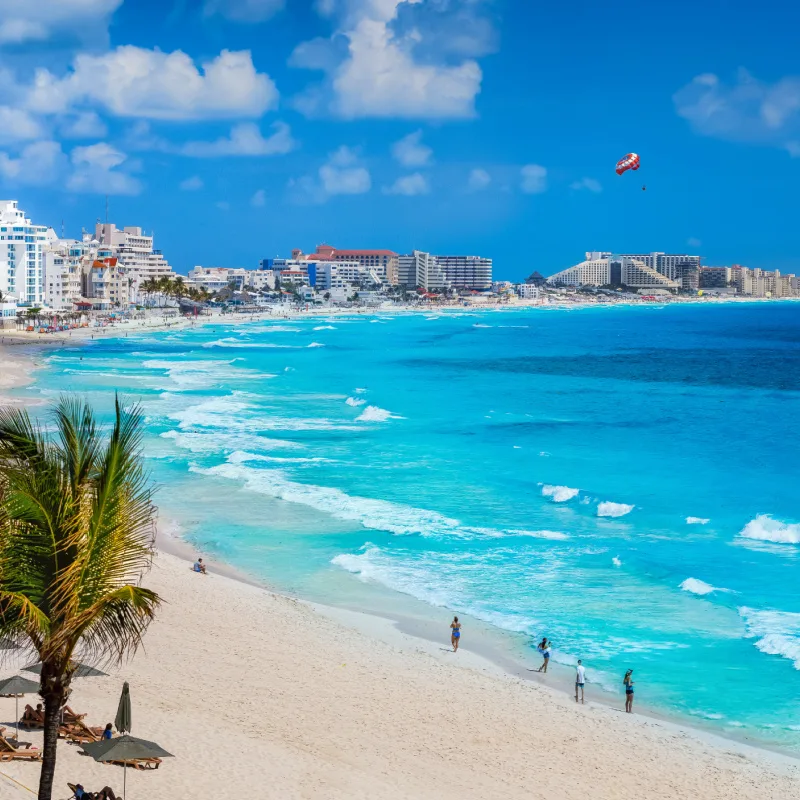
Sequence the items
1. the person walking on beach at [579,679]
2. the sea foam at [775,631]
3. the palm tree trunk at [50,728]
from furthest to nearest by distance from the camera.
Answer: the sea foam at [775,631], the person walking on beach at [579,679], the palm tree trunk at [50,728]

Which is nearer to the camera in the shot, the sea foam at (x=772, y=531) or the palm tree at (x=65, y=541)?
the palm tree at (x=65, y=541)

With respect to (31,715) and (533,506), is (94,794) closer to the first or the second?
(31,715)

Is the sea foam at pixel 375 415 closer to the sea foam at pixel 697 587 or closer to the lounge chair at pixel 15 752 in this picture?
the sea foam at pixel 697 587

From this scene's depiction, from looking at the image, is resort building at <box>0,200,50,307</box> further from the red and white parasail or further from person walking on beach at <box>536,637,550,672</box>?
person walking on beach at <box>536,637,550,672</box>

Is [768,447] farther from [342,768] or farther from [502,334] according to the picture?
[502,334]

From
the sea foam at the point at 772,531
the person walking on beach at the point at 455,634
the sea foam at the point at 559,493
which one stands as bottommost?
the person walking on beach at the point at 455,634

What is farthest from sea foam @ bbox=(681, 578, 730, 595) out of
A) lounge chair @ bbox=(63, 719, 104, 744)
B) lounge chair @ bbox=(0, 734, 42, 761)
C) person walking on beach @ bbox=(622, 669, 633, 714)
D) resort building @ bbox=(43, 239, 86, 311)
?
resort building @ bbox=(43, 239, 86, 311)

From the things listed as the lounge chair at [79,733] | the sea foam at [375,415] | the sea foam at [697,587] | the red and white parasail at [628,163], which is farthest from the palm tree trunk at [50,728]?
the red and white parasail at [628,163]
